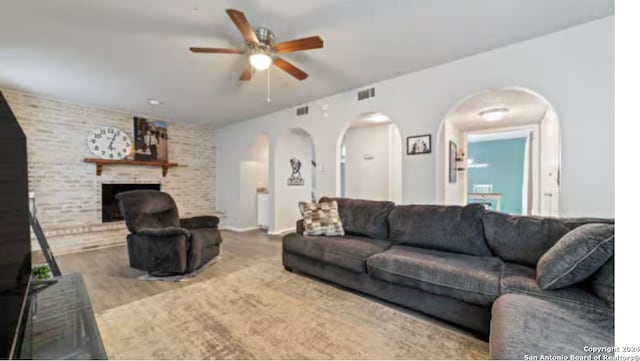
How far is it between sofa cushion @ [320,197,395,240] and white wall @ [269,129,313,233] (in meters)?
2.34

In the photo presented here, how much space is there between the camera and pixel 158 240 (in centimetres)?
294

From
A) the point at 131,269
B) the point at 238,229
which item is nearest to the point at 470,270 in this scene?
the point at 131,269

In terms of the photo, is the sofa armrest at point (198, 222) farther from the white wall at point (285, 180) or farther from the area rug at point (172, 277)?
the white wall at point (285, 180)

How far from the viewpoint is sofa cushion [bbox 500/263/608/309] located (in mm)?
1447

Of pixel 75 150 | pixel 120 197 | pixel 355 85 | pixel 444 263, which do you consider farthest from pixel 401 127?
pixel 75 150

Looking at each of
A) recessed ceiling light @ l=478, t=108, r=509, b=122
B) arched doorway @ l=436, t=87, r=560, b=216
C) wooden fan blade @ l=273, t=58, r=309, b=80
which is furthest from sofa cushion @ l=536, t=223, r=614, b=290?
recessed ceiling light @ l=478, t=108, r=509, b=122

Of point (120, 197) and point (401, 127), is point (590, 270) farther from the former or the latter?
point (120, 197)

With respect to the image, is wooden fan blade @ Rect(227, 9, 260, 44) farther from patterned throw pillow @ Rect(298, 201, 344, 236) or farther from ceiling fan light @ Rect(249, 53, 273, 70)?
patterned throw pillow @ Rect(298, 201, 344, 236)

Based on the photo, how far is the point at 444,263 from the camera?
2.10 m

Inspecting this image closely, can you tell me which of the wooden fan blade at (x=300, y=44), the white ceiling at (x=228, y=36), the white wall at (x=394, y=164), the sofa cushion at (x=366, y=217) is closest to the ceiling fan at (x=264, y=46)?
the wooden fan blade at (x=300, y=44)

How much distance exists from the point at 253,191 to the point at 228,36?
14.2 ft

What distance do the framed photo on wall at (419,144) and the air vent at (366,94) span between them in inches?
35.7

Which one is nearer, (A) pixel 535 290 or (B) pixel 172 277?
(A) pixel 535 290

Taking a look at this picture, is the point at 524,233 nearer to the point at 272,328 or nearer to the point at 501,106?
the point at 272,328
